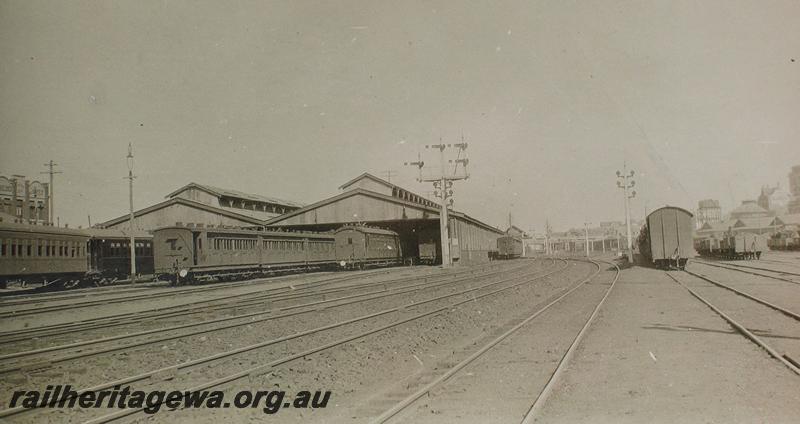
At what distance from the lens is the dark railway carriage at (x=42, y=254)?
21.7m

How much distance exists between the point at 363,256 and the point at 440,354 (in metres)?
30.2

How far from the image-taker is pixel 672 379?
7156 millimetres

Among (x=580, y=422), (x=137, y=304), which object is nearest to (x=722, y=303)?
(x=580, y=422)

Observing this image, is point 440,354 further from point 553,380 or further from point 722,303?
point 722,303

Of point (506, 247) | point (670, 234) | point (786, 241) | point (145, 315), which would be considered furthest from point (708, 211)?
point (145, 315)

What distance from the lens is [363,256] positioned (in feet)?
132

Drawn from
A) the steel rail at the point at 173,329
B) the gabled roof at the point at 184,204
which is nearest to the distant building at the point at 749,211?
the gabled roof at the point at 184,204

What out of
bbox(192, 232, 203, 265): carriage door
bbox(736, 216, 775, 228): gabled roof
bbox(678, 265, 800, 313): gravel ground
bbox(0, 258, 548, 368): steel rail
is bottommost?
bbox(678, 265, 800, 313): gravel ground

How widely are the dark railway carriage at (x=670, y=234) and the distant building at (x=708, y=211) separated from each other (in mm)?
125151

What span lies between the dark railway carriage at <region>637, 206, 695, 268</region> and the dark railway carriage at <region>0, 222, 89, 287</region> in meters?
30.9

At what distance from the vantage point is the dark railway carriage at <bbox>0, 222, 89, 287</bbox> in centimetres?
2170

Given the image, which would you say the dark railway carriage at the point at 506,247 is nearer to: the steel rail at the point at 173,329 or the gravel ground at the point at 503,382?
the steel rail at the point at 173,329

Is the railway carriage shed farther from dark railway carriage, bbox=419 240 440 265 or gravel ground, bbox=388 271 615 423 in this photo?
gravel ground, bbox=388 271 615 423

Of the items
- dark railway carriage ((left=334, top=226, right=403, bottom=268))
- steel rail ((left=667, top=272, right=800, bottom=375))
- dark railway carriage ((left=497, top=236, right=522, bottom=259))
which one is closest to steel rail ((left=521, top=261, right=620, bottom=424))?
steel rail ((left=667, top=272, right=800, bottom=375))
